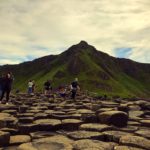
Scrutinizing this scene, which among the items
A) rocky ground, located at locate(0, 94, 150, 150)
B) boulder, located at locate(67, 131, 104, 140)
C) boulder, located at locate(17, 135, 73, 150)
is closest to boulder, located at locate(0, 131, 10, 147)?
rocky ground, located at locate(0, 94, 150, 150)

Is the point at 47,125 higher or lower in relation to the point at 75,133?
higher

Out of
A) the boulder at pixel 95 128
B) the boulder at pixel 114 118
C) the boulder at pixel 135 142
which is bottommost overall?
the boulder at pixel 135 142

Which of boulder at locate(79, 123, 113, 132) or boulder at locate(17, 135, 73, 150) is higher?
boulder at locate(79, 123, 113, 132)

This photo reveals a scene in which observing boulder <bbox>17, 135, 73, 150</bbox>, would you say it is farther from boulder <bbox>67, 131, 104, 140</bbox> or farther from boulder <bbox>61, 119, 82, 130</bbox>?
boulder <bbox>61, 119, 82, 130</bbox>

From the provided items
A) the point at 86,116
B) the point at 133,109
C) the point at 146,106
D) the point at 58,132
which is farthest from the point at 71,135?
the point at 146,106

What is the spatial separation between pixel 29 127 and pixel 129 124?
445 cm

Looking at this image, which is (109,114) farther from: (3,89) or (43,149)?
(3,89)

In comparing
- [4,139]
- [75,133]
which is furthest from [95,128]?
[4,139]

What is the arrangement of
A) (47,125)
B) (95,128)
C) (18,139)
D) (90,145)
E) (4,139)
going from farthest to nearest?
(47,125) → (95,128) → (18,139) → (4,139) → (90,145)

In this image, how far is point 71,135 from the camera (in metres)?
11.1

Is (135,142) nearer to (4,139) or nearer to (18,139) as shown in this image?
(18,139)

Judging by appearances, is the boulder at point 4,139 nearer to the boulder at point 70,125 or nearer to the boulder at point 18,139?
the boulder at point 18,139

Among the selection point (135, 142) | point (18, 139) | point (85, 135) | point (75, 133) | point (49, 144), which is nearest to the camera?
point (49, 144)

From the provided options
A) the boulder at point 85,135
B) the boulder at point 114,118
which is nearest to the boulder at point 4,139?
the boulder at point 85,135
